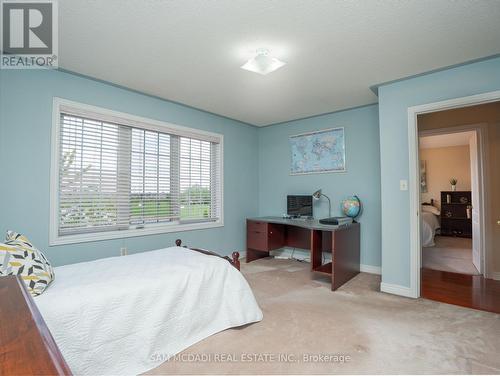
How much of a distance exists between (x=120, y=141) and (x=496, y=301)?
440 cm

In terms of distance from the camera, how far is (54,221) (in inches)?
103

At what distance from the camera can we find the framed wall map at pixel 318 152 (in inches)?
161

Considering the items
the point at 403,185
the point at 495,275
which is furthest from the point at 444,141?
the point at 403,185

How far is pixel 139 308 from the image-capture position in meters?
1.71

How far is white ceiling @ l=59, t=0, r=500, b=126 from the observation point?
1819mm

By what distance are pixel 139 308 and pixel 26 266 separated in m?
0.69

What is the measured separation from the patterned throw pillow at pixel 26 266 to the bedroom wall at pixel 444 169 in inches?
294

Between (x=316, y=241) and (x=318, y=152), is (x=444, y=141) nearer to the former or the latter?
(x=318, y=152)

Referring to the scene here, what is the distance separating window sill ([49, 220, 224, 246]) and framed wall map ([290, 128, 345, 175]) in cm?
168

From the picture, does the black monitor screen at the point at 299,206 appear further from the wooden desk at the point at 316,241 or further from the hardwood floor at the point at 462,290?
the hardwood floor at the point at 462,290

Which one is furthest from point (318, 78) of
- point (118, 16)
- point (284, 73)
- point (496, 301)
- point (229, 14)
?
point (496, 301)

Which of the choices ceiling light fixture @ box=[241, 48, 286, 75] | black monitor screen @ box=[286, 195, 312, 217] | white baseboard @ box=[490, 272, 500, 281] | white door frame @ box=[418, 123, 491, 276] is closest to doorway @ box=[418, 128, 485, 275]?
white door frame @ box=[418, 123, 491, 276]

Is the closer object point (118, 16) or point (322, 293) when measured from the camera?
point (118, 16)

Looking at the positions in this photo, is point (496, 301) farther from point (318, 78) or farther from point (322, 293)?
point (318, 78)
